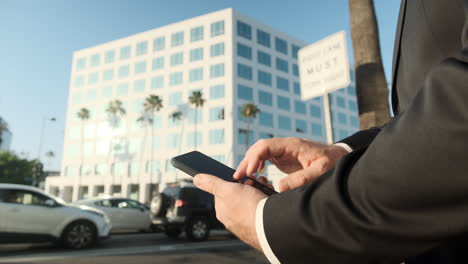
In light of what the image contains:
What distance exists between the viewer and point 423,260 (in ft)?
3.12

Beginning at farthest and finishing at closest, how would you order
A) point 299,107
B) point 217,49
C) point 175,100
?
point 299,107
point 175,100
point 217,49

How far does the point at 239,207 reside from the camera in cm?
86

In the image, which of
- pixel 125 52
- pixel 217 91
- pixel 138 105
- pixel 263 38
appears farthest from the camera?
pixel 125 52

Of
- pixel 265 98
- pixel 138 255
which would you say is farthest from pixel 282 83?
pixel 138 255

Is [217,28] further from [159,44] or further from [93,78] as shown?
[93,78]

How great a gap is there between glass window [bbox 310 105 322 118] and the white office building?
0.52ft

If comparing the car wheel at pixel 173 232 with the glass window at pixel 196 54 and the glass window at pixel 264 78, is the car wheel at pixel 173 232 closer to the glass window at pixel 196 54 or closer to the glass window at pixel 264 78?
the glass window at pixel 264 78

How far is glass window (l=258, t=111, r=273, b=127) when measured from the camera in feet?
137

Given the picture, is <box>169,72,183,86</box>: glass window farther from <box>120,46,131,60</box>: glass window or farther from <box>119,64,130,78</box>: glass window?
<box>120,46,131,60</box>: glass window

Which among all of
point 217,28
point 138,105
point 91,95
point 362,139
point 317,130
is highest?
point 217,28

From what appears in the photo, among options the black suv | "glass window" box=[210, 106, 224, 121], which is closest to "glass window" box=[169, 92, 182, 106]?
"glass window" box=[210, 106, 224, 121]

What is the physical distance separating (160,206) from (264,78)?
35.6m

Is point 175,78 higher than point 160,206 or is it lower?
higher

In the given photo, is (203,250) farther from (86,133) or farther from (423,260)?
(86,133)
